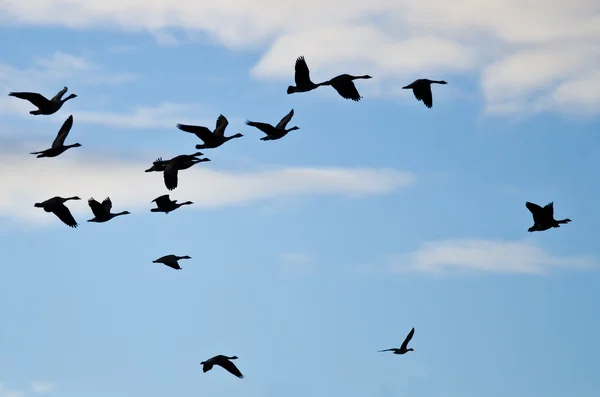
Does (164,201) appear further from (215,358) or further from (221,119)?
(215,358)

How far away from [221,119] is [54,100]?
6399mm

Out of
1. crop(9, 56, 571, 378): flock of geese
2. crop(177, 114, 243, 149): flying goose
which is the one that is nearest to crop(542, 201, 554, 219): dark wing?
crop(9, 56, 571, 378): flock of geese

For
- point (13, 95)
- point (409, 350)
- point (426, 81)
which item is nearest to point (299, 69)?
point (426, 81)

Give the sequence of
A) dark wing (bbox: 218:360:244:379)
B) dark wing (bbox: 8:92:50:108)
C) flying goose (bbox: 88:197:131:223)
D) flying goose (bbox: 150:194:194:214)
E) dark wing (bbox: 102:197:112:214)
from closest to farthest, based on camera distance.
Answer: dark wing (bbox: 8:92:50:108)
dark wing (bbox: 218:360:244:379)
flying goose (bbox: 150:194:194:214)
flying goose (bbox: 88:197:131:223)
dark wing (bbox: 102:197:112:214)

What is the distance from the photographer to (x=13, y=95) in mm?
41938

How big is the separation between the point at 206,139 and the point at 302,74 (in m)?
4.14

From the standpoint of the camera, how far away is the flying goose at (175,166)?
42644 mm

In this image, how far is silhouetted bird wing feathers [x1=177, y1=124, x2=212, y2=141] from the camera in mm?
42531

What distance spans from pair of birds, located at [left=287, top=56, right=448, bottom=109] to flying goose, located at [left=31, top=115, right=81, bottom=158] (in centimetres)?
906

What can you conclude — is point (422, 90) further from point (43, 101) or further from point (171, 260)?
point (43, 101)

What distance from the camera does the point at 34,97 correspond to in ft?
141

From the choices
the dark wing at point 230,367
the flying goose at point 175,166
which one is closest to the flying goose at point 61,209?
the flying goose at point 175,166

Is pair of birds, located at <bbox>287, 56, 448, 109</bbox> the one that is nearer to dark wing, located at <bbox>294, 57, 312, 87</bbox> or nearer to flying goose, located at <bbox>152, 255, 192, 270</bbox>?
dark wing, located at <bbox>294, 57, 312, 87</bbox>

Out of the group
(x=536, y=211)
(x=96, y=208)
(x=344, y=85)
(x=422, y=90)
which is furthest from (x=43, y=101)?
(x=536, y=211)
